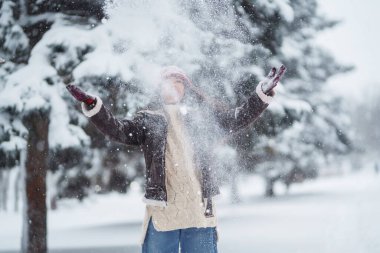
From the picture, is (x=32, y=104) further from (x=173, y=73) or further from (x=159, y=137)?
(x=159, y=137)

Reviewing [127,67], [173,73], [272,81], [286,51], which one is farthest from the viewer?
[286,51]

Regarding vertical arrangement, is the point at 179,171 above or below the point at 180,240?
above

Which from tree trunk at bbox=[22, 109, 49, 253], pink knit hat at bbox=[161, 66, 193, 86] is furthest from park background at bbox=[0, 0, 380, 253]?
pink knit hat at bbox=[161, 66, 193, 86]

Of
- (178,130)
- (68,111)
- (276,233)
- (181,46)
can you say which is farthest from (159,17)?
(276,233)

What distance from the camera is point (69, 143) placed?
6.39 metres

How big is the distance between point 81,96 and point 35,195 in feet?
15.4

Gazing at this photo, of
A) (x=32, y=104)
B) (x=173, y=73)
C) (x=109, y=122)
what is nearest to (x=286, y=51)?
(x=32, y=104)

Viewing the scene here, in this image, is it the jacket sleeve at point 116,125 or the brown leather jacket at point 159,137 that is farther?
the brown leather jacket at point 159,137

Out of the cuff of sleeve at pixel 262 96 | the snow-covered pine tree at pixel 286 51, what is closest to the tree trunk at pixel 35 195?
the snow-covered pine tree at pixel 286 51

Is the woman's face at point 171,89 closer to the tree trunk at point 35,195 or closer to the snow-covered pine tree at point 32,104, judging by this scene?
the snow-covered pine tree at point 32,104

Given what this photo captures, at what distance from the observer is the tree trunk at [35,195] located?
6625mm

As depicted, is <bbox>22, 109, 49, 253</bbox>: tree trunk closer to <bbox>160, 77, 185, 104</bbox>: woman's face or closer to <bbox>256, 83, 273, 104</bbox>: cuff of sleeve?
<bbox>160, 77, 185, 104</bbox>: woman's face

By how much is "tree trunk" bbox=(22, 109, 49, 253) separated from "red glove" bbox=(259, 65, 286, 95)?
4.41 metres

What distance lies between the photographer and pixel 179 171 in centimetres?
284
